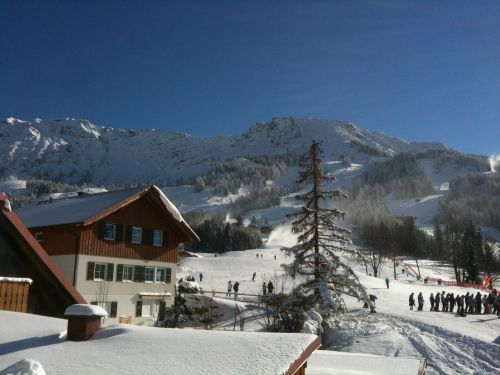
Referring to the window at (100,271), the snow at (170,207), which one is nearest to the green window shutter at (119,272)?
the window at (100,271)

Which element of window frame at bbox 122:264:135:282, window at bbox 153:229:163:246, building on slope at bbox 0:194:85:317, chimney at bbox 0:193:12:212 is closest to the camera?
building on slope at bbox 0:194:85:317

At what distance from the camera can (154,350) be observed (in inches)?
234

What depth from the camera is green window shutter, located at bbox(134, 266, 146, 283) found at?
102 ft

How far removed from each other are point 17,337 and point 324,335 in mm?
23088

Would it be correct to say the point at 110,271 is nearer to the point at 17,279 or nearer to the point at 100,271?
the point at 100,271

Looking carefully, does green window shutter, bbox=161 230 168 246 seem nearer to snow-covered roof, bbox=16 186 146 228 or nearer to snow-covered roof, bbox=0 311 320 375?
snow-covered roof, bbox=16 186 146 228

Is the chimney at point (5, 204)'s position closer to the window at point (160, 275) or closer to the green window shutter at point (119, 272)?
the green window shutter at point (119, 272)

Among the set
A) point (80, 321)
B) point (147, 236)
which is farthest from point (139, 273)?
point (80, 321)

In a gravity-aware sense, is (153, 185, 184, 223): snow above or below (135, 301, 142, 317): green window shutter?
above

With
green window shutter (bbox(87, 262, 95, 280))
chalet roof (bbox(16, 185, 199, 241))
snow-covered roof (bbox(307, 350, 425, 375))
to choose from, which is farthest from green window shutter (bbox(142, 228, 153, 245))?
snow-covered roof (bbox(307, 350, 425, 375))

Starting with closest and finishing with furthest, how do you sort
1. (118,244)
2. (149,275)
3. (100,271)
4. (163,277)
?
(100,271) → (118,244) → (149,275) → (163,277)

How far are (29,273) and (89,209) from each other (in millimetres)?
21444

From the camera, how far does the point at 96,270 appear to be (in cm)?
2894

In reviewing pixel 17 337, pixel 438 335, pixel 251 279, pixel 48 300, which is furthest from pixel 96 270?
pixel 251 279
